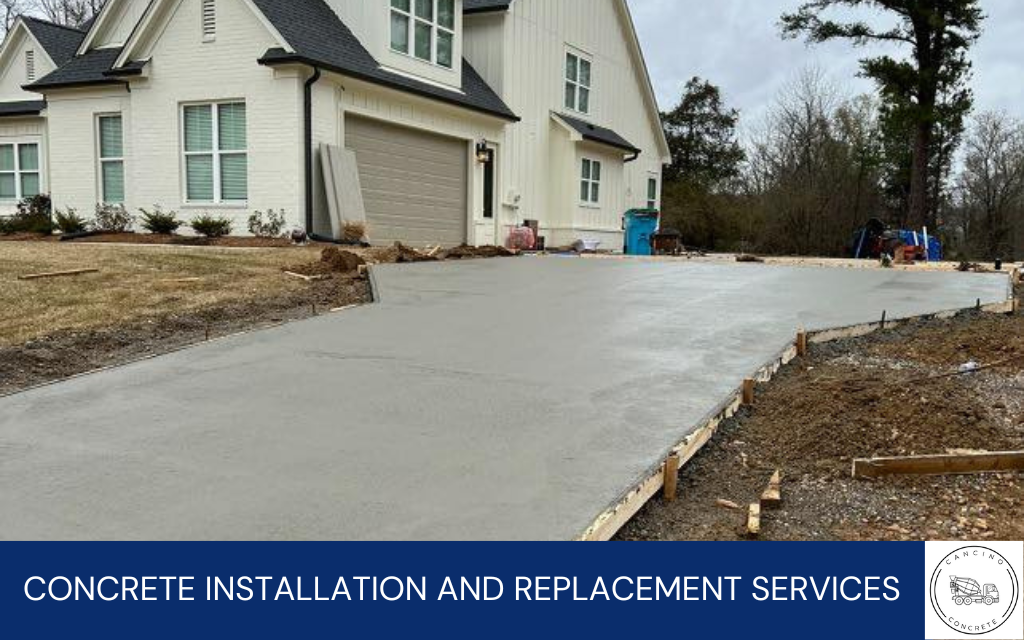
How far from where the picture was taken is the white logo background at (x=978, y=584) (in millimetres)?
2512

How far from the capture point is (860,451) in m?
3.97

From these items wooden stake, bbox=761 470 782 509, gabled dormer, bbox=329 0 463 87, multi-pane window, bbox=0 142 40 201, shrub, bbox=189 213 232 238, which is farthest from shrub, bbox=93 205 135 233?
wooden stake, bbox=761 470 782 509

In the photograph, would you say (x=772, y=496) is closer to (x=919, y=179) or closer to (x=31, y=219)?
(x=31, y=219)

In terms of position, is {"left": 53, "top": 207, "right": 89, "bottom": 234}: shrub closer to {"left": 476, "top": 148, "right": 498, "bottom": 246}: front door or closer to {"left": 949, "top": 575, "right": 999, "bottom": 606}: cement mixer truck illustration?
{"left": 476, "top": 148, "right": 498, "bottom": 246}: front door

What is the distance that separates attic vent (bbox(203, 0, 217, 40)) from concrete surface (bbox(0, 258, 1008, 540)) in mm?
9156

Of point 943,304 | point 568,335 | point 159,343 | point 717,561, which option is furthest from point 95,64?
point 717,561

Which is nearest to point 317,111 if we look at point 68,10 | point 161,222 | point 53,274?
point 161,222

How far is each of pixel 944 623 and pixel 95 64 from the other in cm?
1840

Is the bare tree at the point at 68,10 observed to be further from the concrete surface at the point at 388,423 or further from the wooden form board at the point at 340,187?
the concrete surface at the point at 388,423

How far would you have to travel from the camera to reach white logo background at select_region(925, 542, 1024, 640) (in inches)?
98.9

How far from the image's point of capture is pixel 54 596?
2568 mm

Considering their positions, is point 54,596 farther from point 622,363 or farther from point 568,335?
point 568,335

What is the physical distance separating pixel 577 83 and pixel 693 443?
19.6m

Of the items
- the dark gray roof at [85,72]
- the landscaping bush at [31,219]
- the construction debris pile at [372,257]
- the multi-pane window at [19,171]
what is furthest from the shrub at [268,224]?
the multi-pane window at [19,171]
